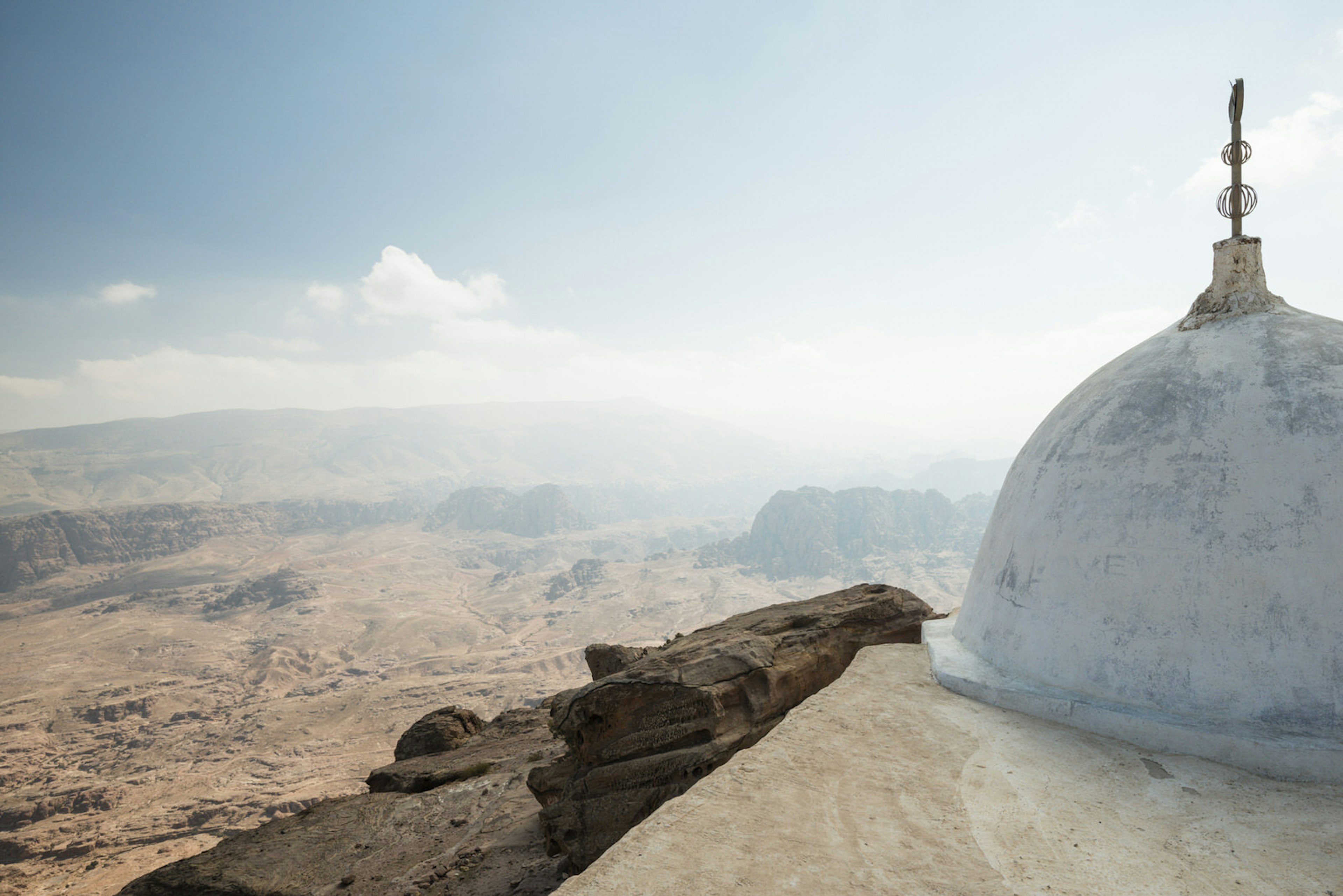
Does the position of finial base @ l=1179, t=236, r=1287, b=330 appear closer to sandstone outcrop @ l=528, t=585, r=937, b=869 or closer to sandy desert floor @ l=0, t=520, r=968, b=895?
sandstone outcrop @ l=528, t=585, r=937, b=869

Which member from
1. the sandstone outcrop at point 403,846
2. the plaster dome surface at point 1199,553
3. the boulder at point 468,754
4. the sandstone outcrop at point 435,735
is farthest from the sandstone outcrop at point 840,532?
the plaster dome surface at point 1199,553

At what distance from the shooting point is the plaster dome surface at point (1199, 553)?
4020mm

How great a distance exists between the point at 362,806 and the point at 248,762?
30420mm

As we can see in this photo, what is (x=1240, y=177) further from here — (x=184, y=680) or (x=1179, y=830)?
(x=184, y=680)

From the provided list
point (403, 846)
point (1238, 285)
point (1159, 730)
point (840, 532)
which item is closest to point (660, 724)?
point (1159, 730)

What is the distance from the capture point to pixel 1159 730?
426 centimetres

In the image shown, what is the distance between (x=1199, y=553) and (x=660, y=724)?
15.8 ft

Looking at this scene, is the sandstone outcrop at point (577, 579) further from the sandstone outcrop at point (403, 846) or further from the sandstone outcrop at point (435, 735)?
the sandstone outcrop at point (403, 846)

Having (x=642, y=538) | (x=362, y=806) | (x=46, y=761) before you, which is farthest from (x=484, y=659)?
(x=642, y=538)

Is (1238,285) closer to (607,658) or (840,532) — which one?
(607,658)

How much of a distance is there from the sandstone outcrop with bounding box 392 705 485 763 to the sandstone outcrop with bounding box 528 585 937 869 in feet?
20.4

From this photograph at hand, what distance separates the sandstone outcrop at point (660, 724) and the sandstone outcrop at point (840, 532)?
258 feet

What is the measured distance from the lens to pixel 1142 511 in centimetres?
464

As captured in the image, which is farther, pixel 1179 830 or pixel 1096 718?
pixel 1096 718
